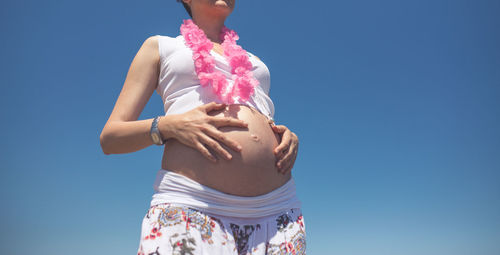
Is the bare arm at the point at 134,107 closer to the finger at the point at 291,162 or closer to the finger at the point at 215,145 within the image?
the finger at the point at 215,145

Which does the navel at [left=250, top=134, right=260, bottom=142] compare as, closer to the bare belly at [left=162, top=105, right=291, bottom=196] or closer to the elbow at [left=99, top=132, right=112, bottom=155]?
the bare belly at [left=162, top=105, right=291, bottom=196]

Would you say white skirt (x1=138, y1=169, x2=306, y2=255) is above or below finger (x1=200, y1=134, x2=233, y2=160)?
below

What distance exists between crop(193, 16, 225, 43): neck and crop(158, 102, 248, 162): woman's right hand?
0.73 meters

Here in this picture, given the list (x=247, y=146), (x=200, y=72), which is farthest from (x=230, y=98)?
(x=247, y=146)

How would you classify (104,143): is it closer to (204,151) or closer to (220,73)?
(204,151)

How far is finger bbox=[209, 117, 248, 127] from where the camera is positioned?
1.53 meters

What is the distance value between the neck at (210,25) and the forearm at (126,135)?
79 centimetres

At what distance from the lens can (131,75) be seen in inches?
67.4

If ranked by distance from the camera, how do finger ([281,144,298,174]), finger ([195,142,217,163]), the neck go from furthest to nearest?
1. the neck
2. finger ([281,144,298,174])
3. finger ([195,142,217,163])

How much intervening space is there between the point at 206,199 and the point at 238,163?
204 mm

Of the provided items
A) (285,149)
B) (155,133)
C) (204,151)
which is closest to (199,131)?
(204,151)

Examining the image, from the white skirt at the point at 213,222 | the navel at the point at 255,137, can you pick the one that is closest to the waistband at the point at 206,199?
the white skirt at the point at 213,222

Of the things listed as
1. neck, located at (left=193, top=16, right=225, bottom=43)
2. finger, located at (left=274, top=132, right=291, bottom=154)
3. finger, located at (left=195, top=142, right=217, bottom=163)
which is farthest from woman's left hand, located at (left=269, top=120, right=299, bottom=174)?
neck, located at (left=193, top=16, right=225, bottom=43)

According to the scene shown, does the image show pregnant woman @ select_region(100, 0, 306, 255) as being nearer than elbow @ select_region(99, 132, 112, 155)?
Yes
